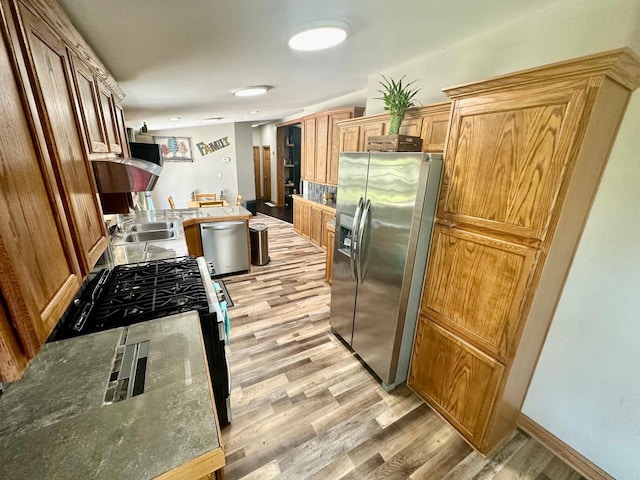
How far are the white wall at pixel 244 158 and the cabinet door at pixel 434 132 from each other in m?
6.02

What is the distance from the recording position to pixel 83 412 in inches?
32.1

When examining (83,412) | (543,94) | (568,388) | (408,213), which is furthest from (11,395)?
(568,388)

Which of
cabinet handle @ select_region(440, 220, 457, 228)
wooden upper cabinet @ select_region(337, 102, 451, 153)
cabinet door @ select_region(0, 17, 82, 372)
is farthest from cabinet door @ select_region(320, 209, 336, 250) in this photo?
cabinet door @ select_region(0, 17, 82, 372)

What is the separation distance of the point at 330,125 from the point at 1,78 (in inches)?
156

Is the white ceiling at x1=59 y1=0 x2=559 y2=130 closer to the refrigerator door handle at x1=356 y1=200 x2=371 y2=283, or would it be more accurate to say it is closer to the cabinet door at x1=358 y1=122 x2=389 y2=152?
the cabinet door at x1=358 y1=122 x2=389 y2=152

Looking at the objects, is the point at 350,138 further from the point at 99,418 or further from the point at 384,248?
the point at 99,418

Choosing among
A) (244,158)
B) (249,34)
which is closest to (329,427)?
(249,34)

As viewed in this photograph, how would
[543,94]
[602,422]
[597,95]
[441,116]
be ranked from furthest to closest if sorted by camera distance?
[441,116] → [602,422] → [543,94] → [597,95]

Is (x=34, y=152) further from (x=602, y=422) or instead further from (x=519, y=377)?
(x=602, y=422)

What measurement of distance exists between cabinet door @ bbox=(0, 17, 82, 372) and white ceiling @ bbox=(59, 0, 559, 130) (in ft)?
2.34

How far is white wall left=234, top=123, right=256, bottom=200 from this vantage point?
7.18 metres

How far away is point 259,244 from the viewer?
411cm

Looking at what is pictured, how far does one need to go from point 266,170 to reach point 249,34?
8.21 metres

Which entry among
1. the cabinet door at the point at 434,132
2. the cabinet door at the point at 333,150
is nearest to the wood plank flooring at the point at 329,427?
the cabinet door at the point at 434,132
